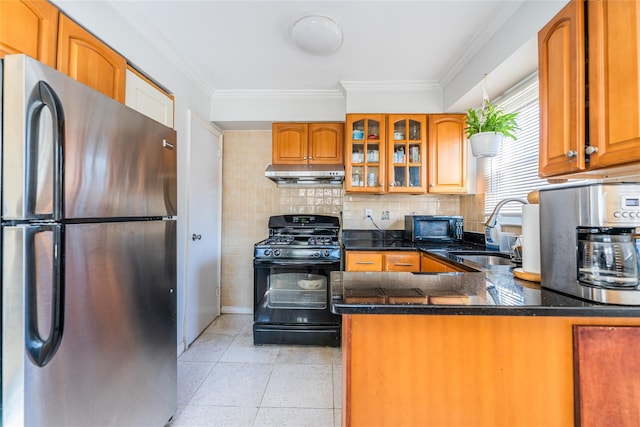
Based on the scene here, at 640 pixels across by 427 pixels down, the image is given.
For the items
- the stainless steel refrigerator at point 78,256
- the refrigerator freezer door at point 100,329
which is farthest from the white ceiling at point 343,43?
the refrigerator freezer door at point 100,329

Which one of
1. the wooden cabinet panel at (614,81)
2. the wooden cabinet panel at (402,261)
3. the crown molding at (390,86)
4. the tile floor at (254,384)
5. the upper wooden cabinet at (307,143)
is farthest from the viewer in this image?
the upper wooden cabinet at (307,143)

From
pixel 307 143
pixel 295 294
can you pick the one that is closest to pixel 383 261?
pixel 295 294

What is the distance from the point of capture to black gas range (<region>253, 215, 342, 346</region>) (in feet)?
8.21

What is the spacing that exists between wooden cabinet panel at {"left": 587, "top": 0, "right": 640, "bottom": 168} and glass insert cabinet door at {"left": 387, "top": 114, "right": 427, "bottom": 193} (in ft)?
5.44

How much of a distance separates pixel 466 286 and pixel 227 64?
7.93 ft

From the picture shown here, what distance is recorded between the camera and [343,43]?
6.70 feet

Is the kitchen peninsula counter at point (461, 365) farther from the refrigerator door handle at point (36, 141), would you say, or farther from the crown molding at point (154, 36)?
the crown molding at point (154, 36)

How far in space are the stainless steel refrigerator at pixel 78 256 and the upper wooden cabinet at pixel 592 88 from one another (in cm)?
185

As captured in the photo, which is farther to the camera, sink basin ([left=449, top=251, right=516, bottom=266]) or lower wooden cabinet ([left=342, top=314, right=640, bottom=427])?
sink basin ([left=449, top=251, right=516, bottom=266])

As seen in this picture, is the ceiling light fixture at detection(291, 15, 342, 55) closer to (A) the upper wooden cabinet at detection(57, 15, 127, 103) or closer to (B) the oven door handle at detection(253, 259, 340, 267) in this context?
(A) the upper wooden cabinet at detection(57, 15, 127, 103)

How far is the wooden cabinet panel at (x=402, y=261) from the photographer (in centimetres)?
242

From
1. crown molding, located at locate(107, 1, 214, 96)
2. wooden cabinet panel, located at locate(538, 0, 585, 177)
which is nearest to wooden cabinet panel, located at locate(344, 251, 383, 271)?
wooden cabinet panel, located at locate(538, 0, 585, 177)

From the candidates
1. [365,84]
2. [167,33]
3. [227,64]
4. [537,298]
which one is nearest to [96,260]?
[537,298]

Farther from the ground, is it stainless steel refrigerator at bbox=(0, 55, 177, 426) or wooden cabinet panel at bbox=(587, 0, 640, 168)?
wooden cabinet panel at bbox=(587, 0, 640, 168)
